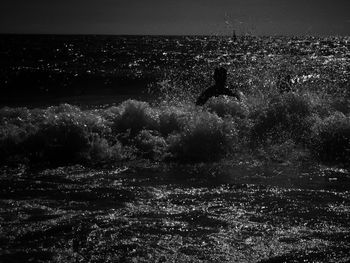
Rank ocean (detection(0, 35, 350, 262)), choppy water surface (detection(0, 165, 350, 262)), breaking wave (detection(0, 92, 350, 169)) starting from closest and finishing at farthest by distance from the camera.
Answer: choppy water surface (detection(0, 165, 350, 262))
ocean (detection(0, 35, 350, 262))
breaking wave (detection(0, 92, 350, 169))

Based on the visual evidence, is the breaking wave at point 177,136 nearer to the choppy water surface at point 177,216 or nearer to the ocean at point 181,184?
the ocean at point 181,184

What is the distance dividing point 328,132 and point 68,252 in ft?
26.3

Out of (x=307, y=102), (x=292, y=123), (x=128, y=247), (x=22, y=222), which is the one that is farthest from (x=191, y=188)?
(x=307, y=102)

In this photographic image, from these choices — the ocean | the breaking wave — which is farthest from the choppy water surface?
the breaking wave

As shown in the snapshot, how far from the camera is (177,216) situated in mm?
5992

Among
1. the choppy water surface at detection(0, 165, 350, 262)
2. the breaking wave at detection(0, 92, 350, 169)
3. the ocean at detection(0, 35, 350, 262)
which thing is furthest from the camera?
the breaking wave at detection(0, 92, 350, 169)

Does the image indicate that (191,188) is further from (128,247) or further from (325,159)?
(325,159)

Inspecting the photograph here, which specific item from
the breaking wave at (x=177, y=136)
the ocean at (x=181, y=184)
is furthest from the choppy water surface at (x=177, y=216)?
the breaking wave at (x=177, y=136)

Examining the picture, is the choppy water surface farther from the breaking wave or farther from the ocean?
the breaking wave

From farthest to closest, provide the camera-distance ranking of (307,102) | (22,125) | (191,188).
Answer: (307,102), (22,125), (191,188)

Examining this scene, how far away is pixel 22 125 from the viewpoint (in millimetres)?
11711

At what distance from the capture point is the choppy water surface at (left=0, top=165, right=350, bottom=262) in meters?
4.91

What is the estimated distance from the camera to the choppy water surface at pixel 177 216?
4.91 metres

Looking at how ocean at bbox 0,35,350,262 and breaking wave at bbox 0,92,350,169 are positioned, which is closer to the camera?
ocean at bbox 0,35,350,262
